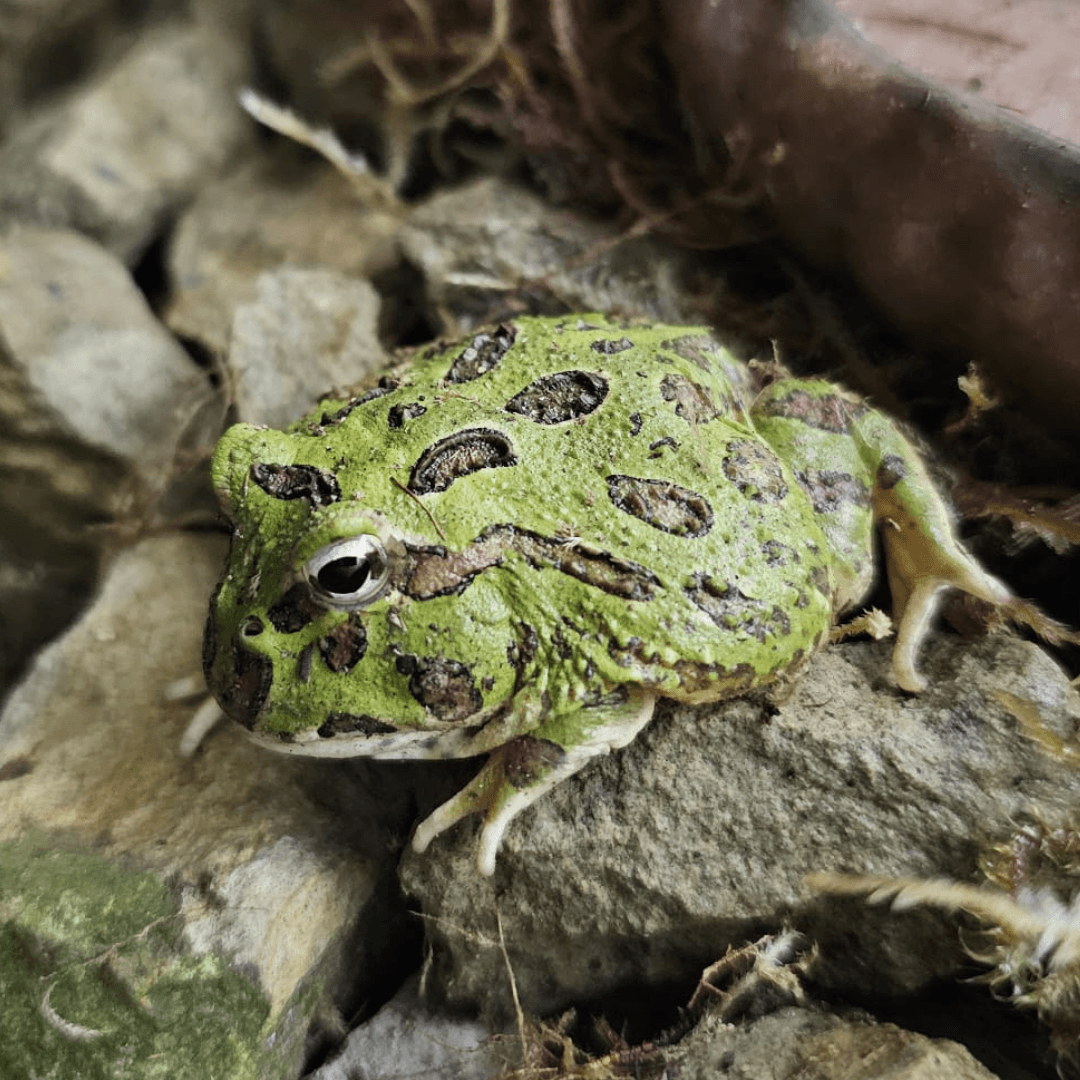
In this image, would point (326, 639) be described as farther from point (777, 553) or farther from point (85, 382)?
→ point (85, 382)

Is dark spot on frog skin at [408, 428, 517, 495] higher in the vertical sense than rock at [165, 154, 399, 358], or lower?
higher

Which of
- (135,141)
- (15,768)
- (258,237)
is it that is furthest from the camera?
(135,141)

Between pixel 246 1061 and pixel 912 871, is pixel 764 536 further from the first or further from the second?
pixel 246 1061

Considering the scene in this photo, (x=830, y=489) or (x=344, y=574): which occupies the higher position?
(x=830, y=489)

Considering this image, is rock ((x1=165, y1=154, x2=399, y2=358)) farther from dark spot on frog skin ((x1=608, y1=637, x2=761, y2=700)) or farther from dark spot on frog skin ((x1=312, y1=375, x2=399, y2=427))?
dark spot on frog skin ((x1=608, y1=637, x2=761, y2=700))

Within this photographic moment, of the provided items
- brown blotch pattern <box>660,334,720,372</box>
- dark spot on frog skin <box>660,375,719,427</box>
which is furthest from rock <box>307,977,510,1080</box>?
brown blotch pattern <box>660,334,720,372</box>

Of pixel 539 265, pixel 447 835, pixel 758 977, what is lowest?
pixel 447 835

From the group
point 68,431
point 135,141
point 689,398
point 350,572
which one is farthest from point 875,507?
point 135,141

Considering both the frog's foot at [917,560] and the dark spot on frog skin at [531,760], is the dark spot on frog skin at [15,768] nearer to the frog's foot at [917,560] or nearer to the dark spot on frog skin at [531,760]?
the dark spot on frog skin at [531,760]
